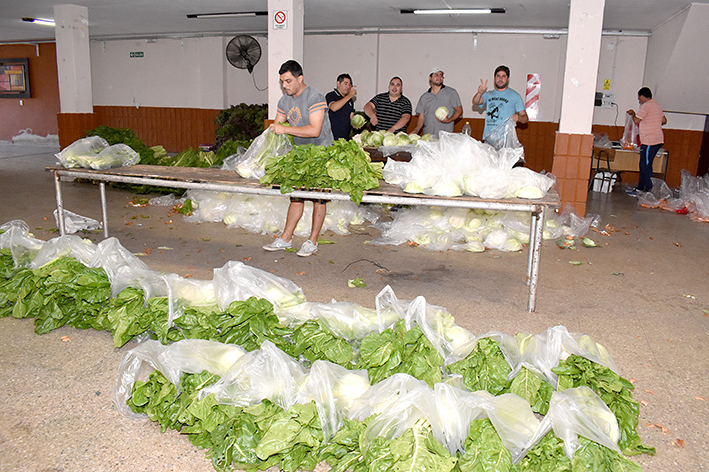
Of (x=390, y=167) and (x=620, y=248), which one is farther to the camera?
(x=620, y=248)

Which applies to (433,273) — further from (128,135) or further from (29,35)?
(29,35)

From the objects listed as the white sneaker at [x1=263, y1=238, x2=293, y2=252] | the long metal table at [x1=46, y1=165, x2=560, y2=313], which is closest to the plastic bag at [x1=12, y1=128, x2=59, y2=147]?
the long metal table at [x1=46, y1=165, x2=560, y2=313]

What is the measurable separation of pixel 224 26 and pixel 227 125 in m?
2.93

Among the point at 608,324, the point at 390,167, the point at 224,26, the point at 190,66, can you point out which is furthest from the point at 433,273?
the point at 190,66

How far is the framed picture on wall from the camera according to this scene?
55.4 ft

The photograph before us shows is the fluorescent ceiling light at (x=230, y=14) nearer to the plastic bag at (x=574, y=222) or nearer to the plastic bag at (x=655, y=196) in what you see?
the plastic bag at (x=574, y=222)

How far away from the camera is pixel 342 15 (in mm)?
10734

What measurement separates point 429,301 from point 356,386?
185cm

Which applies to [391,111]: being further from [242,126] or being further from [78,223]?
[242,126]

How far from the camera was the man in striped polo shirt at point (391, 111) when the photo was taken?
7.64m

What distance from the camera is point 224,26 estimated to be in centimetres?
1272

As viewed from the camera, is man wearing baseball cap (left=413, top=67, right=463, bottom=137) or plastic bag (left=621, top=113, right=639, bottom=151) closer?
man wearing baseball cap (left=413, top=67, right=463, bottom=137)

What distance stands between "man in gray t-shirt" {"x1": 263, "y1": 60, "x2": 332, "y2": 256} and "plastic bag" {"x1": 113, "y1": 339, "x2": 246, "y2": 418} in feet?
8.18

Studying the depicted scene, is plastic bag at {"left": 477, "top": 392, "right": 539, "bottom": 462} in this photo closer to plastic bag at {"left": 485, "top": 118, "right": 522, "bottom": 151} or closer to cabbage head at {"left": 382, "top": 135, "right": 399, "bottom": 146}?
plastic bag at {"left": 485, "top": 118, "right": 522, "bottom": 151}
